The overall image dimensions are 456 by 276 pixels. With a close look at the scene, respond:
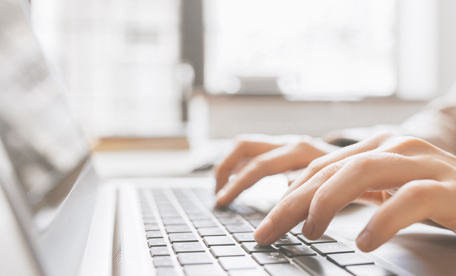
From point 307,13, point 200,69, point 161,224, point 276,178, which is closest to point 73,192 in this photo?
point 161,224

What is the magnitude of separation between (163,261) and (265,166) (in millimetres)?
324

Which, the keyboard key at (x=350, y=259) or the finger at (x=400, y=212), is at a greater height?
the finger at (x=400, y=212)

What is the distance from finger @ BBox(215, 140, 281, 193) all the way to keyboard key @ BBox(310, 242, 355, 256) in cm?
32

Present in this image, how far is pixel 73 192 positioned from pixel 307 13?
6.81 feet

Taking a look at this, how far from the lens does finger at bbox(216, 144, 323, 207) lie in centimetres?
52

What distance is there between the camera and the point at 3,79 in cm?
25

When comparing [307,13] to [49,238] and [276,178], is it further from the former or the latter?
[49,238]

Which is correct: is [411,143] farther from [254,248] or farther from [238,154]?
[238,154]

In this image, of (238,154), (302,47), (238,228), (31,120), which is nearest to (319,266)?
(238,228)

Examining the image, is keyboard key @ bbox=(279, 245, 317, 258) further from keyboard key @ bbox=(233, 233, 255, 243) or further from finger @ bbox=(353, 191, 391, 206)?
finger @ bbox=(353, 191, 391, 206)

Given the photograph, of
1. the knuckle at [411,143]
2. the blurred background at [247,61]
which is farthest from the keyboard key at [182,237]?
the blurred background at [247,61]

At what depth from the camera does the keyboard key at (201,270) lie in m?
0.24

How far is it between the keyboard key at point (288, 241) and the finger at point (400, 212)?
66mm

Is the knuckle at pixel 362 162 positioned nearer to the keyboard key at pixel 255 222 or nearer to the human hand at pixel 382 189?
the human hand at pixel 382 189
